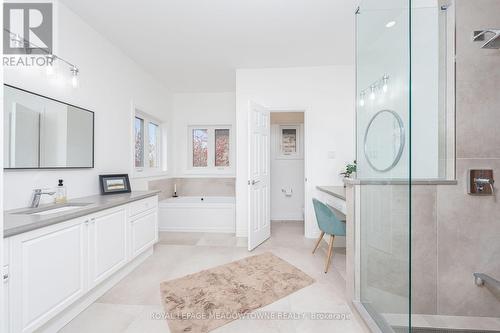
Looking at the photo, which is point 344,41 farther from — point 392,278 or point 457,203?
point 392,278

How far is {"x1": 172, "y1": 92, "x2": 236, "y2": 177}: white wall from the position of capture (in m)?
4.68

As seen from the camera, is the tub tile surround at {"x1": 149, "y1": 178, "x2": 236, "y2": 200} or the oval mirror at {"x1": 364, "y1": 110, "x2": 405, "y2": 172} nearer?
the oval mirror at {"x1": 364, "y1": 110, "x2": 405, "y2": 172}

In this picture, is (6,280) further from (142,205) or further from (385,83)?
(385,83)

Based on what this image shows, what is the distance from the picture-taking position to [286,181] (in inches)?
187

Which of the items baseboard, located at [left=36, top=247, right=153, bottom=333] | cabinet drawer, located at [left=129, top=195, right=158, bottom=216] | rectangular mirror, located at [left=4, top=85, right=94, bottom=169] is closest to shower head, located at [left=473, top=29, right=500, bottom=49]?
cabinet drawer, located at [left=129, top=195, right=158, bottom=216]

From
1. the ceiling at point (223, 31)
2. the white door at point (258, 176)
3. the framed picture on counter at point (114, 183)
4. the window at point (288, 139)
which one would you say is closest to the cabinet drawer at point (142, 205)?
the framed picture on counter at point (114, 183)

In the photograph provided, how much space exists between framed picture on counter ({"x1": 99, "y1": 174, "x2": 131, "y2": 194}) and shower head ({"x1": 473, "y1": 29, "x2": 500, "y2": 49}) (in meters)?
3.38

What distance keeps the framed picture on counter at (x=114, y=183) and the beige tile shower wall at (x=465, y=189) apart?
9.90 feet

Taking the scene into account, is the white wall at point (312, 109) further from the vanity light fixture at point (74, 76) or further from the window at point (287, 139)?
the vanity light fixture at point (74, 76)

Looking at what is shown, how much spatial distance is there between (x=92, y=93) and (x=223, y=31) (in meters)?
1.55

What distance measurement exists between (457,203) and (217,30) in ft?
8.68

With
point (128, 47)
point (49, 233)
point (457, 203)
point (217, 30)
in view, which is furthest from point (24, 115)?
point (457, 203)

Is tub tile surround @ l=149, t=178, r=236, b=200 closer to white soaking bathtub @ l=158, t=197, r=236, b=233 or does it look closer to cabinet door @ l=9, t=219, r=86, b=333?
white soaking bathtub @ l=158, t=197, r=236, b=233

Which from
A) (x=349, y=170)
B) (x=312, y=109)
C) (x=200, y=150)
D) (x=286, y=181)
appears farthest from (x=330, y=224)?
(x=200, y=150)
